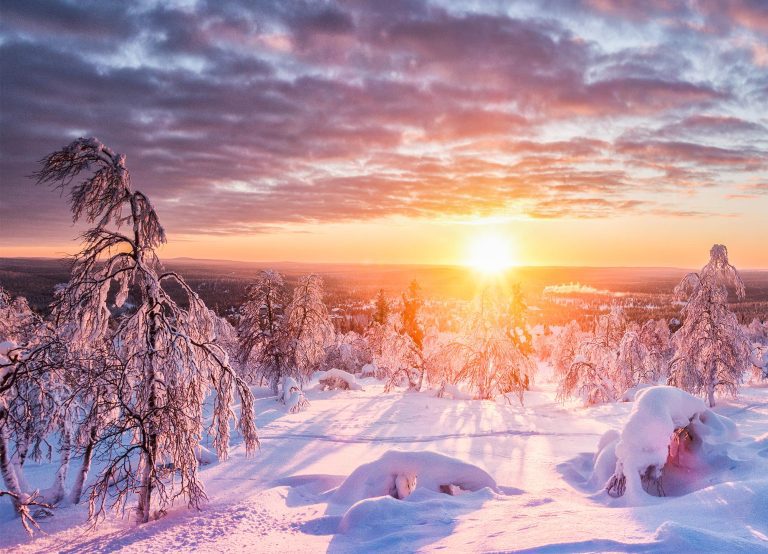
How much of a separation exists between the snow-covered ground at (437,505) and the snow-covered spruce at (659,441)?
43 cm

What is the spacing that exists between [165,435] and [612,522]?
28.8 ft

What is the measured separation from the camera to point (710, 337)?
23.3 meters

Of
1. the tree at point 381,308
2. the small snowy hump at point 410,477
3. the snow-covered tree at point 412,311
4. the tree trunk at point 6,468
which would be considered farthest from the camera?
the tree at point 381,308

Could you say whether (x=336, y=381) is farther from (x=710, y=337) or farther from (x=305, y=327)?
(x=710, y=337)

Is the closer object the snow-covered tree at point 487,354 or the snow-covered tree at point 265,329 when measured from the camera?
the snow-covered tree at point 487,354

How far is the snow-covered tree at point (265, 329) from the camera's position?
93.6 feet

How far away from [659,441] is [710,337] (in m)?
16.5

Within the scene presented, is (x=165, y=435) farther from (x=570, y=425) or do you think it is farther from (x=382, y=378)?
(x=382, y=378)

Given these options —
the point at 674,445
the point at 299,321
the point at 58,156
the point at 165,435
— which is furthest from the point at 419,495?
the point at 299,321

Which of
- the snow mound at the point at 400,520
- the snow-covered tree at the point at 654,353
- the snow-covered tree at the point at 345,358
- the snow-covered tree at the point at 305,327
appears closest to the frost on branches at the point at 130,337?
the snow mound at the point at 400,520

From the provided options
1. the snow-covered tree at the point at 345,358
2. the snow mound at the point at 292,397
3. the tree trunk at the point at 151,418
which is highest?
the tree trunk at the point at 151,418

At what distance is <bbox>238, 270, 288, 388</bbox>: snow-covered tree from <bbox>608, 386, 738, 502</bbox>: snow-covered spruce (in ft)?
68.6

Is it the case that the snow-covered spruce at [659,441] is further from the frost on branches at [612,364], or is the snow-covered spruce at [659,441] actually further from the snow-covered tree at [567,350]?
the snow-covered tree at [567,350]

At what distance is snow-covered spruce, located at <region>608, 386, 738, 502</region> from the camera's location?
35.2 ft
